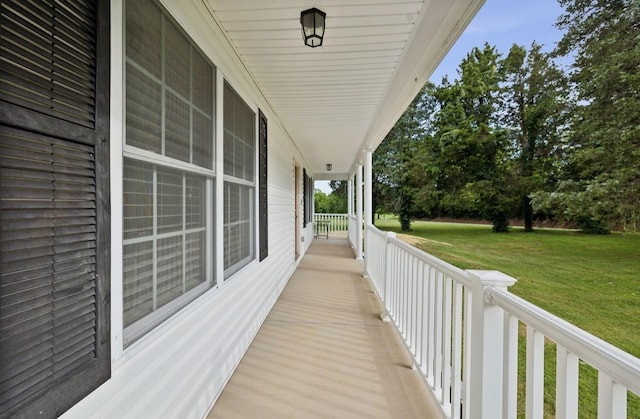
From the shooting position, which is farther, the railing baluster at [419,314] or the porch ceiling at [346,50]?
the railing baluster at [419,314]

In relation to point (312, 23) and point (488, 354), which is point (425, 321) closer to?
point (488, 354)

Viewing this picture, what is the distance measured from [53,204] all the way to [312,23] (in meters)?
1.69

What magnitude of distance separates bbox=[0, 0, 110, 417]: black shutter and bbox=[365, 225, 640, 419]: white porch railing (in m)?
1.41

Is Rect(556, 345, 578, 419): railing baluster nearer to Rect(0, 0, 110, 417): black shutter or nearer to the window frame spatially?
Rect(0, 0, 110, 417): black shutter

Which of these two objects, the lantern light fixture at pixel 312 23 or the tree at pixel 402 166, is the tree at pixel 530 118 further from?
the lantern light fixture at pixel 312 23

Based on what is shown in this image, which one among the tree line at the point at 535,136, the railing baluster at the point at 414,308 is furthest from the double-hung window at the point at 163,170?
the tree line at the point at 535,136

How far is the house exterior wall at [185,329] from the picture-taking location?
1077 millimetres

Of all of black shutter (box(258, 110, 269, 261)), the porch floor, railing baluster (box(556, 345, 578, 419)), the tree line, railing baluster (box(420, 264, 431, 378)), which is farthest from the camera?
the tree line

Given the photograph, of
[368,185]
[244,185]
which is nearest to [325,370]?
[244,185]

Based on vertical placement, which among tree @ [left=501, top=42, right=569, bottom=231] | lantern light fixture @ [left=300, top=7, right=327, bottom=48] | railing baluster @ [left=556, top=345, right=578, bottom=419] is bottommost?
railing baluster @ [left=556, top=345, right=578, bottom=419]

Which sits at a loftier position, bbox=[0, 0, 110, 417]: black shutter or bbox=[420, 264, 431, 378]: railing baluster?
bbox=[0, 0, 110, 417]: black shutter

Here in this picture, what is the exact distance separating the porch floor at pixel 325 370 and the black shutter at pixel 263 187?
37.6 inches

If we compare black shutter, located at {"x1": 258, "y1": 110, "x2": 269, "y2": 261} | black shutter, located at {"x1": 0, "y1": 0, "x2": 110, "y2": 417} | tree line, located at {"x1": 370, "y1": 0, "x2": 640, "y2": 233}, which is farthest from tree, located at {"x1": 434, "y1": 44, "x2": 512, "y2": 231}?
black shutter, located at {"x1": 0, "y1": 0, "x2": 110, "y2": 417}

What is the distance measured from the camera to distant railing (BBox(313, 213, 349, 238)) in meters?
13.6
